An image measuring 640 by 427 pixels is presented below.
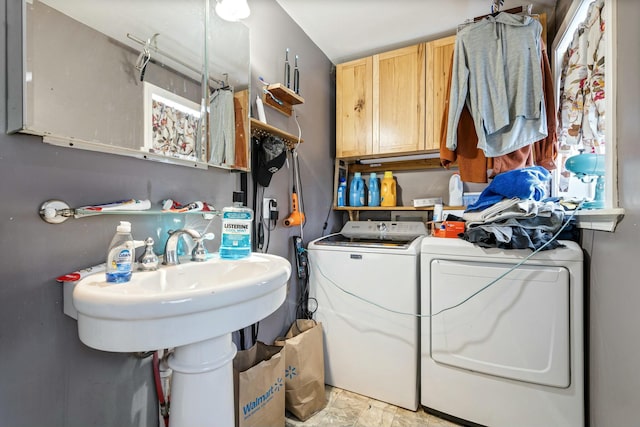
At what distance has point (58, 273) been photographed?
776mm

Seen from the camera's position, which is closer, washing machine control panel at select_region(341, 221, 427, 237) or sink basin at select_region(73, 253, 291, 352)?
sink basin at select_region(73, 253, 291, 352)

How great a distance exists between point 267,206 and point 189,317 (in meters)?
0.96

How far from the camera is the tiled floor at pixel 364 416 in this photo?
55.7 inches

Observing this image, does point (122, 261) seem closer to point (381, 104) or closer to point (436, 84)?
Result: point (381, 104)

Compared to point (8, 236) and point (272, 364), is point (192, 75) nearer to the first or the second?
point (8, 236)

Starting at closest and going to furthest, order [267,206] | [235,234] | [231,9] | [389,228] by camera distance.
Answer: [235,234], [231,9], [267,206], [389,228]

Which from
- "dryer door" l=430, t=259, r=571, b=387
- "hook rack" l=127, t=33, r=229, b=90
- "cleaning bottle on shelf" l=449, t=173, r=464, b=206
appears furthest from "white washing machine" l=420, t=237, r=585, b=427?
"hook rack" l=127, t=33, r=229, b=90

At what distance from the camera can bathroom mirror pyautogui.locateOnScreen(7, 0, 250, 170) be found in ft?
2.39

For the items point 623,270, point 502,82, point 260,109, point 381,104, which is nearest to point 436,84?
point 381,104

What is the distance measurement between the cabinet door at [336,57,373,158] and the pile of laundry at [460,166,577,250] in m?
0.96

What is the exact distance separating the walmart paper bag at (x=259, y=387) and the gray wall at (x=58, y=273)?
0.32 meters

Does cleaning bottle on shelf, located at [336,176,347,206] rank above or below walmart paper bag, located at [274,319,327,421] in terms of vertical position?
above

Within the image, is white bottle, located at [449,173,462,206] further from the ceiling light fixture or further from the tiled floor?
the ceiling light fixture

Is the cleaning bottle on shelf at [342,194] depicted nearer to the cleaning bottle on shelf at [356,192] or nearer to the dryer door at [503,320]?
the cleaning bottle on shelf at [356,192]
